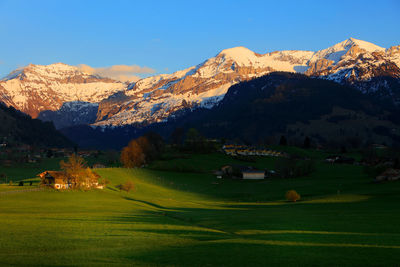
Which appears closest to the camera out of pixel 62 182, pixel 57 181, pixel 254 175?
pixel 57 181

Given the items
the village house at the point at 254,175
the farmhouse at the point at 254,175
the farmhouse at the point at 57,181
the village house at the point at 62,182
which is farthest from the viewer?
the farmhouse at the point at 254,175

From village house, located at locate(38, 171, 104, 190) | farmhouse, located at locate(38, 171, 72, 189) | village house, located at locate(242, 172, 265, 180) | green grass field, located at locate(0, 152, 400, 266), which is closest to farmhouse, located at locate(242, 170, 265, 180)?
village house, located at locate(242, 172, 265, 180)

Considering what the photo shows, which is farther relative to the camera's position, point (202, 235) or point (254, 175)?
point (254, 175)

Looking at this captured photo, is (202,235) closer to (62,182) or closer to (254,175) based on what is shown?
(62,182)

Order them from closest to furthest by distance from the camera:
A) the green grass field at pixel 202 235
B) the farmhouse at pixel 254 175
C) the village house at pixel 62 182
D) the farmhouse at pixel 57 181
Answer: the green grass field at pixel 202 235
the farmhouse at pixel 57 181
the village house at pixel 62 182
the farmhouse at pixel 254 175

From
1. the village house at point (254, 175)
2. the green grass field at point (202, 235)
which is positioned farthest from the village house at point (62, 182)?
the village house at point (254, 175)

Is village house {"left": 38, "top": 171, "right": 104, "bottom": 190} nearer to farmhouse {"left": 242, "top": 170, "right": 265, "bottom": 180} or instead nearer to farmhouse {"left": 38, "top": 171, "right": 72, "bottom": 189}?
farmhouse {"left": 38, "top": 171, "right": 72, "bottom": 189}

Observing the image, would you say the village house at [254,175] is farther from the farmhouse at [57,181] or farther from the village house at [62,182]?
the farmhouse at [57,181]

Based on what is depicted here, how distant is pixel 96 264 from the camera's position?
28906 millimetres

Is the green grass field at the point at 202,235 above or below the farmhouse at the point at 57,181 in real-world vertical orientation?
below

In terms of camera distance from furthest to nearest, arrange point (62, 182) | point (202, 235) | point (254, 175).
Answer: point (254, 175) → point (62, 182) → point (202, 235)

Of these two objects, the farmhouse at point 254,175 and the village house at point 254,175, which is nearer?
the village house at point 254,175

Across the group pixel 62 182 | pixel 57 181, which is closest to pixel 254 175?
pixel 62 182

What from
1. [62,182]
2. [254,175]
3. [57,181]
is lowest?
[254,175]
